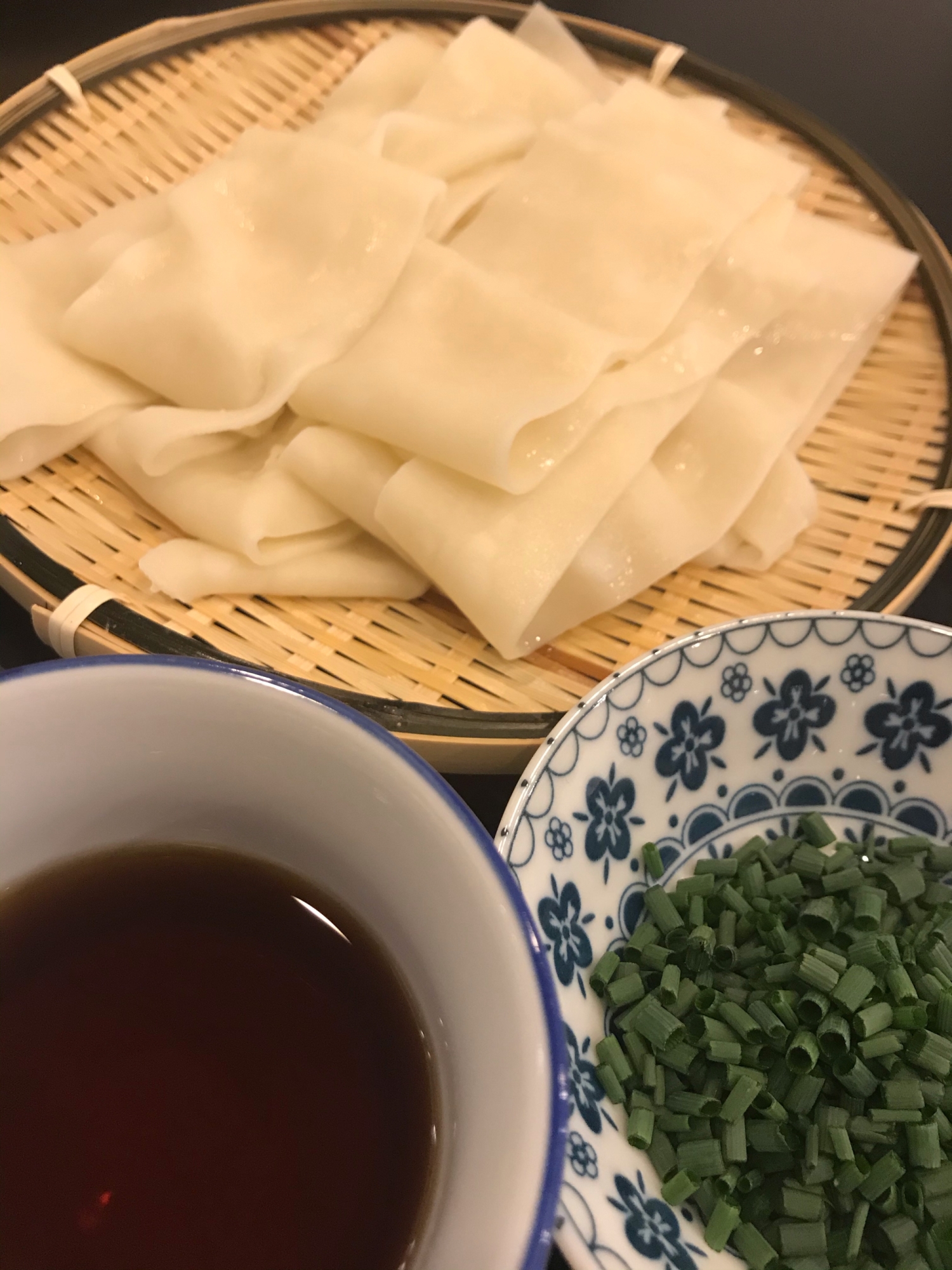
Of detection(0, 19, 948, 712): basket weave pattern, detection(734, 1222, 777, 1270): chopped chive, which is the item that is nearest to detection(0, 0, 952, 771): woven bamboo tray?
detection(0, 19, 948, 712): basket weave pattern

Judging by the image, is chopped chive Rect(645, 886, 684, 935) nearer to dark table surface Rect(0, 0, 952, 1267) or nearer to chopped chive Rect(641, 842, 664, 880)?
chopped chive Rect(641, 842, 664, 880)

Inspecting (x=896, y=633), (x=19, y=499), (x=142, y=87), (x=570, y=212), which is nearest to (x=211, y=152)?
(x=142, y=87)

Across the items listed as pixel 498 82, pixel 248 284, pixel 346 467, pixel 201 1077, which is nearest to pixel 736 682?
pixel 346 467

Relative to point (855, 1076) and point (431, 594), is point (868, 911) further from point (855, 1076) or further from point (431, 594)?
point (431, 594)

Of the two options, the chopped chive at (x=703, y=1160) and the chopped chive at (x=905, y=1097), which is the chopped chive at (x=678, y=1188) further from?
the chopped chive at (x=905, y=1097)

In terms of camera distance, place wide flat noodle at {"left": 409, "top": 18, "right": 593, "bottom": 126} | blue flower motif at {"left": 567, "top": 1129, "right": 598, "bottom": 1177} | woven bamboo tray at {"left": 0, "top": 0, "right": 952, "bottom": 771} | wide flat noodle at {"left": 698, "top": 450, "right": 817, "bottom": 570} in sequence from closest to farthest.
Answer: blue flower motif at {"left": 567, "top": 1129, "right": 598, "bottom": 1177} < woven bamboo tray at {"left": 0, "top": 0, "right": 952, "bottom": 771} < wide flat noodle at {"left": 698, "top": 450, "right": 817, "bottom": 570} < wide flat noodle at {"left": 409, "top": 18, "right": 593, "bottom": 126}

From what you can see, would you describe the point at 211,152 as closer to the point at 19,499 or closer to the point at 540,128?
the point at 540,128
